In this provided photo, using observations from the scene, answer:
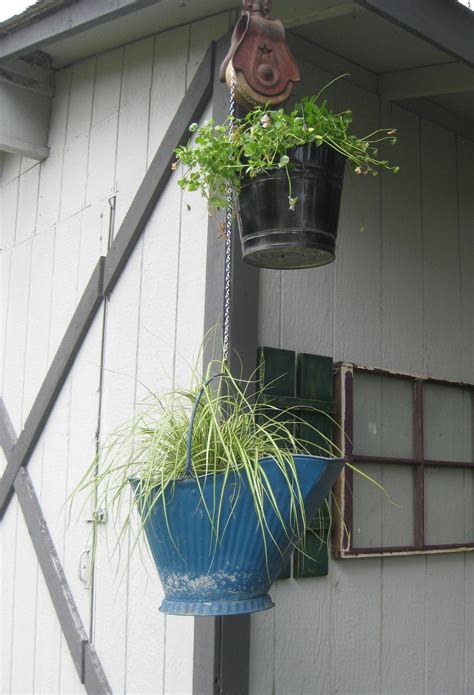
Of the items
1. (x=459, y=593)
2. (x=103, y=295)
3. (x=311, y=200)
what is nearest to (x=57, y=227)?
(x=103, y=295)

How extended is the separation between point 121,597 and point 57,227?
5.77ft

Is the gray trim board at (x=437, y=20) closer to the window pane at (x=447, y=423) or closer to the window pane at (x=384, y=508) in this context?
the window pane at (x=447, y=423)

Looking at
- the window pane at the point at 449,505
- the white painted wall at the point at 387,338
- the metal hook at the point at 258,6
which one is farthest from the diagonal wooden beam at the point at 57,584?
the metal hook at the point at 258,6

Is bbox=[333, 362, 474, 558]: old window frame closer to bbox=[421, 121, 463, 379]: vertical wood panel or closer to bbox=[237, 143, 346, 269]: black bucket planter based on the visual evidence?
bbox=[421, 121, 463, 379]: vertical wood panel

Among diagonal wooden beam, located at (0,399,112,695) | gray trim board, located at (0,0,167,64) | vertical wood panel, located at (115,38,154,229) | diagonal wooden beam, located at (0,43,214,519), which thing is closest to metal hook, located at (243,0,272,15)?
gray trim board, located at (0,0,167,64)

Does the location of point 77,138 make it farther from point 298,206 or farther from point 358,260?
point 298,206

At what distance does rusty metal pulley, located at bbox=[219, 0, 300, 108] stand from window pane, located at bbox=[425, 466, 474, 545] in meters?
1.93

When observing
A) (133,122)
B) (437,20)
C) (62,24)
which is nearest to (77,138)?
(133,122)

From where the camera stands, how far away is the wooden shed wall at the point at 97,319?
130 inches

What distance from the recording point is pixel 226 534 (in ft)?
6.86

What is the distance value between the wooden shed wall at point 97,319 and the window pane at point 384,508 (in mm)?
801

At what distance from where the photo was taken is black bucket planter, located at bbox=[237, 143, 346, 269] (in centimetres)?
243

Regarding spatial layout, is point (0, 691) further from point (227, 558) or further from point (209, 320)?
point (227, 558)

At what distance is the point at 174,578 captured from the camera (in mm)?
2145
